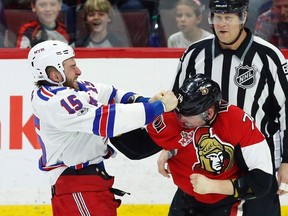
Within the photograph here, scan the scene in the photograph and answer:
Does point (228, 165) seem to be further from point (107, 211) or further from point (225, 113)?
point (107, 211)

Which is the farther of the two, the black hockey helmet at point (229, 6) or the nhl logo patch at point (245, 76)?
the nhl logo patch at point (245, 76)

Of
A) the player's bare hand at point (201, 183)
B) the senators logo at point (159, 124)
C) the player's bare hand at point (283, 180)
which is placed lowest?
the player's bare hand at point (283, 180)

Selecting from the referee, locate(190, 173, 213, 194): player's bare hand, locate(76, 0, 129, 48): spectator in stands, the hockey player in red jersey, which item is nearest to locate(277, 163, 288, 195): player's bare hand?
the referee

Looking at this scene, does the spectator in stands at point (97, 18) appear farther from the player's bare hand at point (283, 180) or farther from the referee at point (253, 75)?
the player's bare hand at point (283, 180)

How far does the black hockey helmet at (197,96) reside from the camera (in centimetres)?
302

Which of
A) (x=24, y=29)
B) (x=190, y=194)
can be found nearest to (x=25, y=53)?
(x=24, y=29)

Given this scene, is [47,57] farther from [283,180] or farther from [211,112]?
[283,180]

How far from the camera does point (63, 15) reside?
198 inches

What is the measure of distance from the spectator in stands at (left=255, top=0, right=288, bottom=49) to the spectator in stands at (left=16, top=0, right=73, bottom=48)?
109cm

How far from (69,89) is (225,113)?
2.02ft

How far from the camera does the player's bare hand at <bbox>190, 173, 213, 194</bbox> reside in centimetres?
302

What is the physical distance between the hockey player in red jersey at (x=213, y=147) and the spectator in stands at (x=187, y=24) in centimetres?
172

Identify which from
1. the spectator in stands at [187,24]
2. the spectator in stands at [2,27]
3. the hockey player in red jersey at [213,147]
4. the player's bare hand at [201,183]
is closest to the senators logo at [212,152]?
the hockey player in red jersey at [213,147]

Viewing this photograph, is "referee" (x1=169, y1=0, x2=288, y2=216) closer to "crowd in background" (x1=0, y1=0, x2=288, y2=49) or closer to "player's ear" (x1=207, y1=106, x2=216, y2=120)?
"player's ear" (x1=207, y1=106, x2=216, y2=120)
